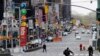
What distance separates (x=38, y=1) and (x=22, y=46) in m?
58.4

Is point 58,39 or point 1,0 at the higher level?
point 1,0

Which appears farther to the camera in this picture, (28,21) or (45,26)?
(45,26)

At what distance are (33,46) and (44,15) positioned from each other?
54.5 meters

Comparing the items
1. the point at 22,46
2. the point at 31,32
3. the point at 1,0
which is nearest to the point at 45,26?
the point at 31,32

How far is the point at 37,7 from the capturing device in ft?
446

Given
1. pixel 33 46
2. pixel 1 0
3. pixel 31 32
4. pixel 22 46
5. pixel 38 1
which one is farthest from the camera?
pixel 38 1

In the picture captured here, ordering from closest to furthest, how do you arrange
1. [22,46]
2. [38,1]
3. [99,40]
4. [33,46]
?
[99,40]
[22,46]
[33,46]
[38,1]

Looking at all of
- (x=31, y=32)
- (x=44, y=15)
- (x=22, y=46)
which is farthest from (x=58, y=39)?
(x=22, y=46)

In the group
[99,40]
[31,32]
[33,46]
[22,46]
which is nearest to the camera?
[99,40]

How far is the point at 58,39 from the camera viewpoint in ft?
397

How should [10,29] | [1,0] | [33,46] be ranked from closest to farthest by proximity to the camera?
1. [33,46]
2. [10,29]
3. [1,0]

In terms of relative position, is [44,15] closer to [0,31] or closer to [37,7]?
[37,7]

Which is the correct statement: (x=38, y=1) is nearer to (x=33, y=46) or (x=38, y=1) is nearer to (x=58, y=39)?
(x=58, y=39)

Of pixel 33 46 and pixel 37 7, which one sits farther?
pixel 37 7
